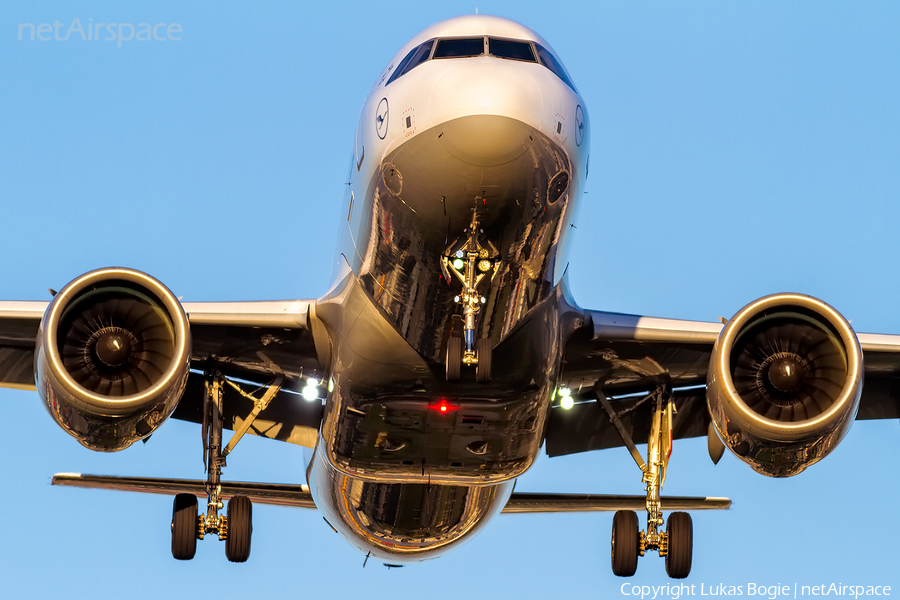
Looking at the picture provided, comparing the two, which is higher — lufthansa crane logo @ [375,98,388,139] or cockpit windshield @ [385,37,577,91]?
cockpit windshield @ [385,37,577,91]

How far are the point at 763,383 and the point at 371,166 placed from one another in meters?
5.70

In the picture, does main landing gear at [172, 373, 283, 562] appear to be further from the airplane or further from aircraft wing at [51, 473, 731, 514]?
aircraft wing at [51, 473, 731, 514]

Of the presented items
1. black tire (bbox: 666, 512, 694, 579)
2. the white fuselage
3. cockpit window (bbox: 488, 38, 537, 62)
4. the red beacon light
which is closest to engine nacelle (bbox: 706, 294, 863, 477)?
the white fuselage

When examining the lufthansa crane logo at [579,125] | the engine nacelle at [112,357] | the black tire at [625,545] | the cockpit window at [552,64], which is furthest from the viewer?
the black tire at [625,545]

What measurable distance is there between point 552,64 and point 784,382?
4.93 metres

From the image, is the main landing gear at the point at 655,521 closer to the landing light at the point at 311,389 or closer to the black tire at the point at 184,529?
the landing light at the point at 311,389

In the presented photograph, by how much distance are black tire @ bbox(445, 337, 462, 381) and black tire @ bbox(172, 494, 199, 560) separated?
587 cm

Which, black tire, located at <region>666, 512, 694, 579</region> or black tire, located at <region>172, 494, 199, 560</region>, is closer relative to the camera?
black tire, located at <region>172, 494, 199, 560</region>

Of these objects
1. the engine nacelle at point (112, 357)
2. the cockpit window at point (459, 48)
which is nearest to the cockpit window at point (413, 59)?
the cockpit window at point (459, 48)

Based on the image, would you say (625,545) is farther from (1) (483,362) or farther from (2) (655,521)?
(1) (483,362)

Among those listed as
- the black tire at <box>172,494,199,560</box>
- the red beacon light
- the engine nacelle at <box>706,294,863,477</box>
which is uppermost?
the engine nacelle at <box>706,294,863,477</box>

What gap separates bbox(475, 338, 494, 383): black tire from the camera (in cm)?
1436

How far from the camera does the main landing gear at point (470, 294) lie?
1371 cm

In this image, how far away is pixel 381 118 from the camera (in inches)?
544
